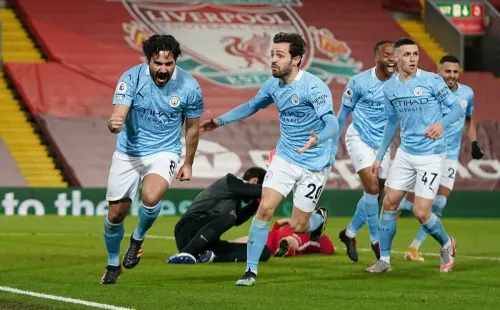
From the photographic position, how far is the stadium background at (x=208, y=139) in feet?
35.9

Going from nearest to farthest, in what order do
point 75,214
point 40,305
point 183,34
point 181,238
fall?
point 40,305, point 181,238, point 75,214, point 183,34

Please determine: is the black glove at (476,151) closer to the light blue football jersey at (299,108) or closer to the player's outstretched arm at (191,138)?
the light blue football jersey at (299,108)

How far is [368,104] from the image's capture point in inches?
545

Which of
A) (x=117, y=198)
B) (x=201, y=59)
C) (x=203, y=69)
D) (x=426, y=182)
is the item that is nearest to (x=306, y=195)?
(x=426, y=182)

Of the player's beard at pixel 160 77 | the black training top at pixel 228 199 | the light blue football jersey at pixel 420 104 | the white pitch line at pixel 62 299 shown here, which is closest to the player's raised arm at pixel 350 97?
the black training top at pixel 228 199

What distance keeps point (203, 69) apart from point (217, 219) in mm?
17052

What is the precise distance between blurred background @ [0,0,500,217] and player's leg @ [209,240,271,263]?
10221 mm

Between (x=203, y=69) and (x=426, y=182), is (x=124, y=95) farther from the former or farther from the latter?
(x=203, y=69)

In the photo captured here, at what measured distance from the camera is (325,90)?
11.1 m

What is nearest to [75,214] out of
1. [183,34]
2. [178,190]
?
[178,190]

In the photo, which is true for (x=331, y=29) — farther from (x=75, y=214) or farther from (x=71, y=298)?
(x=71, y=298)

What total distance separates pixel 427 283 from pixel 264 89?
92.8 inches

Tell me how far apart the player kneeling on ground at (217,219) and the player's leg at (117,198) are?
229cm

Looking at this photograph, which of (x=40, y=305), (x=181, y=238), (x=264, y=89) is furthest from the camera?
(x=181, y=238)
